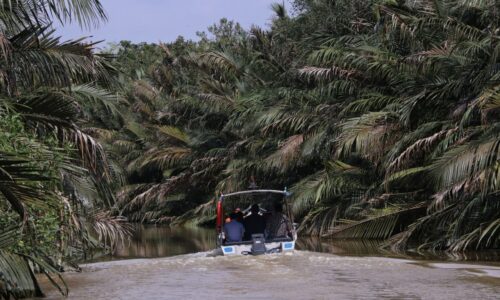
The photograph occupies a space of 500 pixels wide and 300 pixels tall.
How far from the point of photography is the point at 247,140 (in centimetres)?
3409

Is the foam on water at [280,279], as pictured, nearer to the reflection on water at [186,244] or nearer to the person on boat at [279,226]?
the person on boat at [279,226]

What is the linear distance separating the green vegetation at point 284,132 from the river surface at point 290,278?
0.94 m

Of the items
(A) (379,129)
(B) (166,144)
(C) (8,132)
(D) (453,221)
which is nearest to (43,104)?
(C) (8,132)

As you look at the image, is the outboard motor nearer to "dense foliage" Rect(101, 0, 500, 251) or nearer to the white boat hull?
the white boat hull

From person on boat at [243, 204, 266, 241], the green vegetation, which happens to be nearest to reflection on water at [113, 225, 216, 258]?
the green vegetation

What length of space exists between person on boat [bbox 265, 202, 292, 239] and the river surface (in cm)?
95

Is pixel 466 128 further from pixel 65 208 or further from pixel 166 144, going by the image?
pixel 166 144

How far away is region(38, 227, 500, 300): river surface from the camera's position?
13.2 metres

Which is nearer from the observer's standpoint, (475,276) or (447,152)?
(475,276)

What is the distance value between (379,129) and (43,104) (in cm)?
1250

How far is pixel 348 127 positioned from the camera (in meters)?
23.6

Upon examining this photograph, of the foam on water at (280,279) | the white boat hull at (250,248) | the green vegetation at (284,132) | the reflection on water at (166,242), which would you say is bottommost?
the foam on water at (280,279)

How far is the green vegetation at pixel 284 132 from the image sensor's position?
11.9m

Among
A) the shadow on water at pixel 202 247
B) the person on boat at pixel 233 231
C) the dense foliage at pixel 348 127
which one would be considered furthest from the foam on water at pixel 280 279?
the dense foliage at pixel 348 127
